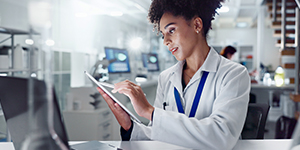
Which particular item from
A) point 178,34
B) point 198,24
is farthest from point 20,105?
point 198,24

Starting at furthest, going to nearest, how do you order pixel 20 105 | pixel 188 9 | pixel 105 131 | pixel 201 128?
pixel 105 131
pixel 188 9
pixel 201 128
pixel 20 105

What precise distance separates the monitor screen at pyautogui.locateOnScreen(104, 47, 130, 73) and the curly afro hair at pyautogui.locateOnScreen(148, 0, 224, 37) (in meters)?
2.06

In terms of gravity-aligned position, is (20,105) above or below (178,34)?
below

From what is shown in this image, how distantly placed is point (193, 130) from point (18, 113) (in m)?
0.52

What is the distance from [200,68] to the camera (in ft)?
3.61

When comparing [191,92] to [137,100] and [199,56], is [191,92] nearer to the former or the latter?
[199,56]

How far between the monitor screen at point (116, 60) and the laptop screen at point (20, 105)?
251 cm

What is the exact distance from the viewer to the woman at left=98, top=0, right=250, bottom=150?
0.85m

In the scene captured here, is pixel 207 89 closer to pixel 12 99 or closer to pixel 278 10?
pixel 12 99

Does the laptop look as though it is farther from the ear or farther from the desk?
the ear

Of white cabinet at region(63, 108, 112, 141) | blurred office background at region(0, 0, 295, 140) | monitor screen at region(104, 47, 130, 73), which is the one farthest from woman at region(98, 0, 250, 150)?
monitor screen at region(104, 47, 130, 73)

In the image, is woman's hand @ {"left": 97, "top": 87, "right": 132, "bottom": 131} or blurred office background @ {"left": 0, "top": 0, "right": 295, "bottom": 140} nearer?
woman's hand @ {"left": 97, "top": 87, "right": 132, "bottom": 131}

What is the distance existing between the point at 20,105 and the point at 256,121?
1085 mm

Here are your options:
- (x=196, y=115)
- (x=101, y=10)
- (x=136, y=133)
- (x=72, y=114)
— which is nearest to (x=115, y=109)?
(x=136, y=133)
